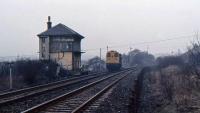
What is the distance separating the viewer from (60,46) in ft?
167

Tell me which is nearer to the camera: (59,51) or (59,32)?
(59,51)

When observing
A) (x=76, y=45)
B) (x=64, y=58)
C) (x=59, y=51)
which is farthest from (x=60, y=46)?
(x=76, y=45)

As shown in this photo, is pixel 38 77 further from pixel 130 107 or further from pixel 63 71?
pixel 130 107

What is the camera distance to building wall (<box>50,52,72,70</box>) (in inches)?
1943

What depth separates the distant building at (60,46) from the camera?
1971 inches

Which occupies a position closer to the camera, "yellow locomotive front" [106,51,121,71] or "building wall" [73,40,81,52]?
"building wall" [73,40,81,52]

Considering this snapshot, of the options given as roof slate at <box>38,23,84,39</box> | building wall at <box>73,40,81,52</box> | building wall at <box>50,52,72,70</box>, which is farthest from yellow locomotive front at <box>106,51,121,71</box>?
building wall at <box>50,52,72,70</box>

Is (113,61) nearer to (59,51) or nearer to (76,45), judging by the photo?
(76,45)

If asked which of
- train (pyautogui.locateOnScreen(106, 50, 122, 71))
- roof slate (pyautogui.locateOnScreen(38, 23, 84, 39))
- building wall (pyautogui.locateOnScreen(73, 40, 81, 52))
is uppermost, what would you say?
roof slate (pyautogui.locateOnScreen(38, 23, 84, 39))

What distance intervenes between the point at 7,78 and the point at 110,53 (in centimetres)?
3054

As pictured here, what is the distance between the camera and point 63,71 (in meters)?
42.7

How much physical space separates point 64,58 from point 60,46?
172 centimetres

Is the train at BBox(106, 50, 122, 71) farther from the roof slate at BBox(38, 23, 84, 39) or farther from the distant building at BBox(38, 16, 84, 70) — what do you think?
the roof slate at BBox(38, 23, 84, 39)

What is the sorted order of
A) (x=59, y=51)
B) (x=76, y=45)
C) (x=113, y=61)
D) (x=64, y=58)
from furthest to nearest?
(x=113, y=61)
(x=76, y=45)
(x=59, y=51)
(x=64, y=58)
